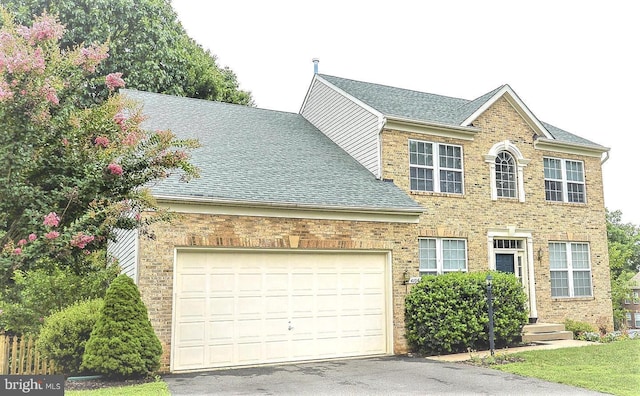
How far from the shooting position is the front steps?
15.3 meters

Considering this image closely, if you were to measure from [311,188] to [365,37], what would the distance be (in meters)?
3.83

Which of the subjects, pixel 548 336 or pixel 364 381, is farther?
pixel 548 336

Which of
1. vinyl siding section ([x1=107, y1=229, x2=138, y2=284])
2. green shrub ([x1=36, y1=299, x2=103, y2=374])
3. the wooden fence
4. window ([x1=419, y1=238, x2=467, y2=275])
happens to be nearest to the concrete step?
window ([x1=419, y1=238, x2=467, y2=275])

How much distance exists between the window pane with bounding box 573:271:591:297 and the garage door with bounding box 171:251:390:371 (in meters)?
8.60

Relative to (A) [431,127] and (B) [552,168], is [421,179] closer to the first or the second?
(A) [431,127]

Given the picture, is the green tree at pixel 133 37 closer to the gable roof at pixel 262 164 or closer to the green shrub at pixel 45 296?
the gable roof at pixel 262 164

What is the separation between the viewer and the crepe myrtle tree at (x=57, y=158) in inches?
275

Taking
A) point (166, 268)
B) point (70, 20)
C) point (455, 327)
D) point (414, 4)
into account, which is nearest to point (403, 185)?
point (455, 327)

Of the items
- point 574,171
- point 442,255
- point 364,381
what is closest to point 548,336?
point 442,255

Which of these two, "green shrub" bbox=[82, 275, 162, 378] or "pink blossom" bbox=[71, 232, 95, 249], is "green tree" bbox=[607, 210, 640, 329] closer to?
"green shrub" bbox=[82, 275, 162, 378]

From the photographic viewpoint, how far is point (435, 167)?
16453 millimetres

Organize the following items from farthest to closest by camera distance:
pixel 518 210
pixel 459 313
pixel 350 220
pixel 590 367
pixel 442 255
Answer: pixel 518 210
pixel 442 255
pixel 350 220
pixel 459 313
pixel 590 367

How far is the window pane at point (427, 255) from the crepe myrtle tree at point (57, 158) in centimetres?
885

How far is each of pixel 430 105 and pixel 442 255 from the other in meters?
5.41
